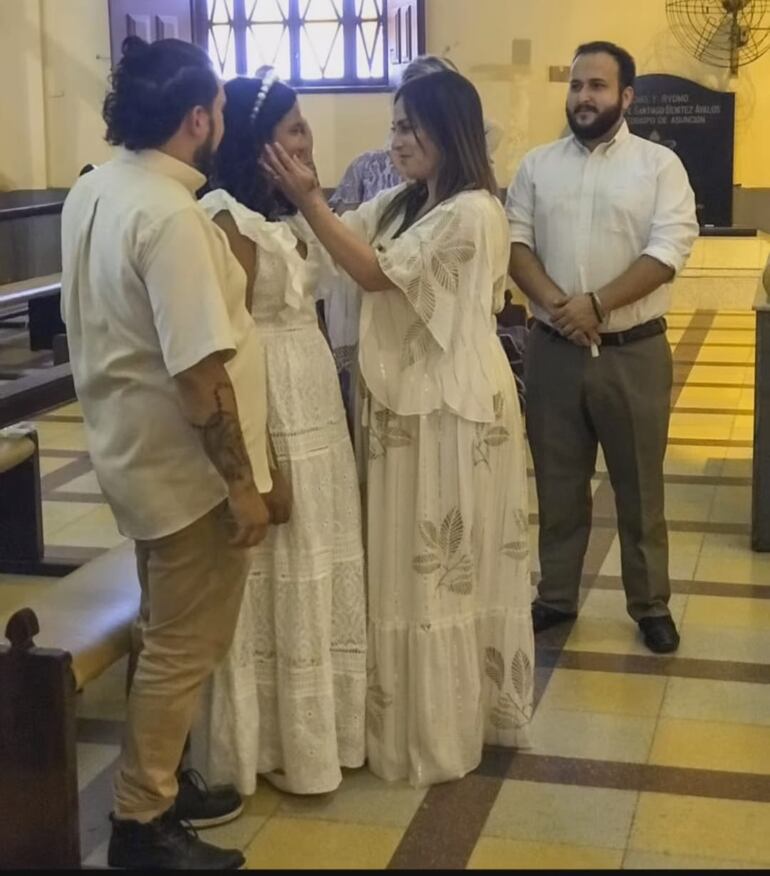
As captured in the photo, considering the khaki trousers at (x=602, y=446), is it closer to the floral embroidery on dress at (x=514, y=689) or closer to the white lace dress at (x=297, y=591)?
the floral embroidery on dress at (x=514, y=689)

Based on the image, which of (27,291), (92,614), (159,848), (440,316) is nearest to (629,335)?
(440,316)

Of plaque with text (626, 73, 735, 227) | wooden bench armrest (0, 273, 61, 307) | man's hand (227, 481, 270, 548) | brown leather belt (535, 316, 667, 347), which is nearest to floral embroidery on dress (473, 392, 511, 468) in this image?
man's hand (227, 481, 270, 548)

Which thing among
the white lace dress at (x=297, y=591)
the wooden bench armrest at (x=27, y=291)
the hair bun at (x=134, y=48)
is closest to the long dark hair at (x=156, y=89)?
the hair bun at (x=134, y=48)

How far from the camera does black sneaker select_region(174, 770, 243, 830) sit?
8.66ft

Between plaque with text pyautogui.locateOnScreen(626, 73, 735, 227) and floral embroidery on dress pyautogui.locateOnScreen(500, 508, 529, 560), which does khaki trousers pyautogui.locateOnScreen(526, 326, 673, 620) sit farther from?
plaque with text pyautogui.locateOnScreen(626, 73, 735, 227)

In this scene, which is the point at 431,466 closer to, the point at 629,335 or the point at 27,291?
the point at 629,335

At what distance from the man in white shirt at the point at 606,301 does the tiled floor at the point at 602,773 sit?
23 cm

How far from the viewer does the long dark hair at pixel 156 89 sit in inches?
85.5

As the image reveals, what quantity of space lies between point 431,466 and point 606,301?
2.86ft

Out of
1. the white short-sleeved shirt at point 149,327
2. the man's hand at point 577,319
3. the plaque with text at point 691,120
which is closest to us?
the white short-sleeved shirt at point 149,327

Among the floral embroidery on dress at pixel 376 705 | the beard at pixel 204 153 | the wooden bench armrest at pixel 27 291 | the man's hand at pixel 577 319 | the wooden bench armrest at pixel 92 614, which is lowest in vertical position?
the floral embroidery on dress at pixel 376 705

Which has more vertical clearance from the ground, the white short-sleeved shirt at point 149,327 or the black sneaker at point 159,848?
the white short-sleeved shirt at point 149,327

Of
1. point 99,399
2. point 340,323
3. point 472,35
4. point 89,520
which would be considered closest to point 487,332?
point 340,323

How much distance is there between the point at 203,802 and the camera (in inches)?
105
